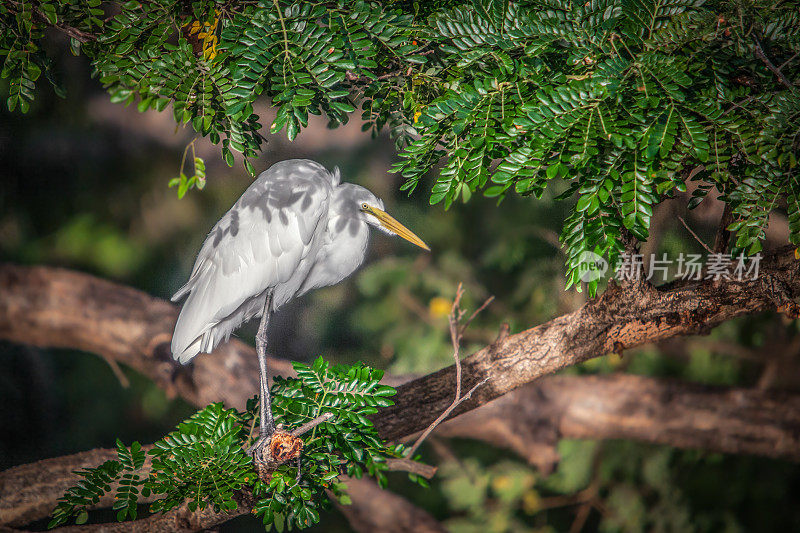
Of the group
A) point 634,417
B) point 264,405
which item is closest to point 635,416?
point 634,417

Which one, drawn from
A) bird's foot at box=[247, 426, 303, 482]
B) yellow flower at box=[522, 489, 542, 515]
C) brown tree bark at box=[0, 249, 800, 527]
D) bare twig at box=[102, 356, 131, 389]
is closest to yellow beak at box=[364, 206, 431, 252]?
brown tree bark at box=[0, 249, 800, 527]

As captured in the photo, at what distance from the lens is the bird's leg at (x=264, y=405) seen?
111 cm

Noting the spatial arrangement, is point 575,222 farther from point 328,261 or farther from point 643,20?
point 328,261

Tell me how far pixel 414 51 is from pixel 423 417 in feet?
2.57

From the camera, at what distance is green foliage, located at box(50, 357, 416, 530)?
1062 millimetres

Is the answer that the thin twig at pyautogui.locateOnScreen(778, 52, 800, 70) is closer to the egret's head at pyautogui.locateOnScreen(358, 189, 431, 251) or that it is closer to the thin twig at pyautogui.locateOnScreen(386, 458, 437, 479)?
the egret's head at pyautogui.locateOnScreen(358, 189, 431, 251)

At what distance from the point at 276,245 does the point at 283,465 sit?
17.1 inches

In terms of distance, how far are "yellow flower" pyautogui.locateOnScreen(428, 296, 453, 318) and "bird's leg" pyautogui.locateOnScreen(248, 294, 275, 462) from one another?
2.19 feet

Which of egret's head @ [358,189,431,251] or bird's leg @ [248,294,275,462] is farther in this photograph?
egret's head @ [358,189,431,251]

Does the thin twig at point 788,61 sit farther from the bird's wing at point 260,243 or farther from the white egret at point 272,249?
the bird's wing at point 260,243

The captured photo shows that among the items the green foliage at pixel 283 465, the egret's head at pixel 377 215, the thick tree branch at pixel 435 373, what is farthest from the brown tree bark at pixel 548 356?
the egret's head at pixel 377 215

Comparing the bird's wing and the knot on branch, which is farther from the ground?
the bird's wing

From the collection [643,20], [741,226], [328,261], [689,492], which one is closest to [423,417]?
[328,261]

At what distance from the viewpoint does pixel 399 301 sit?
1.84m
